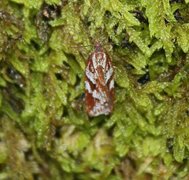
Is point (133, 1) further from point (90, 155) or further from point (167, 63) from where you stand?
point (90, 155)

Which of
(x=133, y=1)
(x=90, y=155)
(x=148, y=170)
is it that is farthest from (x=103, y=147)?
(x=133, y=1)

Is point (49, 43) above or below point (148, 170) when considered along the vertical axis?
above

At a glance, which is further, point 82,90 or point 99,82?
point 82,90
